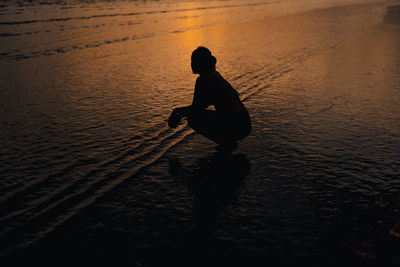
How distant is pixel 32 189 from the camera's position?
388cm

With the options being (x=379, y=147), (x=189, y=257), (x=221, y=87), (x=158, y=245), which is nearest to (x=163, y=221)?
(x=158, y=245)

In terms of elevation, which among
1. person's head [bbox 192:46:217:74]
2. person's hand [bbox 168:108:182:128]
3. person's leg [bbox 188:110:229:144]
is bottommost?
person's leg [bbox 188:110:229:144]

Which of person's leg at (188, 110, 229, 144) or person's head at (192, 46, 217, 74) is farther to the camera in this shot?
person's leg at (188, 110, 229, 144)

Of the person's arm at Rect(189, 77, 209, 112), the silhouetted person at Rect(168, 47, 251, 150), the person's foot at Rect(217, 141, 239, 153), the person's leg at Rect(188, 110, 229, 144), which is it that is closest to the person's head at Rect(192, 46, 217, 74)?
the silhouetted person at Rect(168, 47, 251, 150)

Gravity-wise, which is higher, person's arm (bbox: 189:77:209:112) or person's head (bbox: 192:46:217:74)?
person's head (bbox: 192:46:217:74)

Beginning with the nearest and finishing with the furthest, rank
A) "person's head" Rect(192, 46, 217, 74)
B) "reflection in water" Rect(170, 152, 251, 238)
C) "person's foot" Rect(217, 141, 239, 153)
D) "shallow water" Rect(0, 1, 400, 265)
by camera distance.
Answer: "shallow water" Rect(0, 1, 400, 265) < "reflection in water" Rect(170, 152, 251, 238) < "person's head" Rect(192, 46, 217, 74) < "person's foot" Rect(217, 141, 239, 153)

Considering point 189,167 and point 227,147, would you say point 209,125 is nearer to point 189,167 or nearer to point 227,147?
point 227,147

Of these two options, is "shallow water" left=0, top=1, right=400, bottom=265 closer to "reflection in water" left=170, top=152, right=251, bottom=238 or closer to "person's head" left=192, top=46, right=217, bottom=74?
"reflection in water" left=170, top=152, right=251, bottom=238

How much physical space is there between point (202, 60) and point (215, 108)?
0.58 metres

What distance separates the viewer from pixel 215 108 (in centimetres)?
463

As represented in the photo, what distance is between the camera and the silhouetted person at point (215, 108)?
443 centimetres

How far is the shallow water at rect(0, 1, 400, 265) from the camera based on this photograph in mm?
3031

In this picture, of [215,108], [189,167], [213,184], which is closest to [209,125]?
[215,108]

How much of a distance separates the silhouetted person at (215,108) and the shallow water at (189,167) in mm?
246
